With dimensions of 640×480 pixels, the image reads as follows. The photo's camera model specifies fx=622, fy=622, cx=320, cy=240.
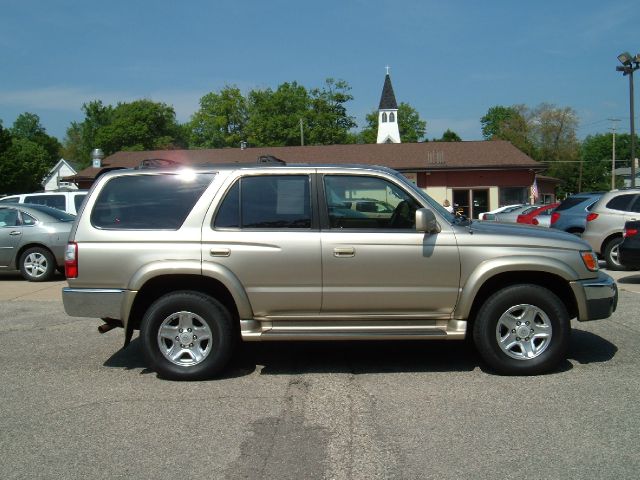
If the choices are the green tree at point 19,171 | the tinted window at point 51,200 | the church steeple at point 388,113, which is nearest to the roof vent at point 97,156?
the tinted window at point 51,200

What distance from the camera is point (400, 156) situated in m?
38.4

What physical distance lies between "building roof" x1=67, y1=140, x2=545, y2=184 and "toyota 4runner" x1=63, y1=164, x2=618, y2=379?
29.2 metres

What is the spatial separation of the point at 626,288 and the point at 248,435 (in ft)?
27.2

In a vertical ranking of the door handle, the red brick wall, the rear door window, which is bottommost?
the door handle

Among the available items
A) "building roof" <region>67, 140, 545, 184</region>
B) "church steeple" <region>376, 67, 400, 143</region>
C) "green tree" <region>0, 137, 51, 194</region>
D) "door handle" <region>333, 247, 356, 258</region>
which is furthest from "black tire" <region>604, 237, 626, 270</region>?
"church steeple" <region>376, 67, 400, 143</region>

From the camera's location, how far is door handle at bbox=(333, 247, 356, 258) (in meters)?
5.49

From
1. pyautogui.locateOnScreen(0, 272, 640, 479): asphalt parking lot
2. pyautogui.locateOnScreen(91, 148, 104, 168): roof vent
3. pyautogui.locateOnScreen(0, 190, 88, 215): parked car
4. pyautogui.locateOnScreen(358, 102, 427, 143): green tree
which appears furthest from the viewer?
pyautogui.locateOnScreen(358, 102, 427, 143): green tree

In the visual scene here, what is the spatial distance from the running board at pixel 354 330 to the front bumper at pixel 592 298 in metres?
1.05

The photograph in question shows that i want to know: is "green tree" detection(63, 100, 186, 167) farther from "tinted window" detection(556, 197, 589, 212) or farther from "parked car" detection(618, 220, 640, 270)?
"parked car" detection(618, 220, 640, 270)

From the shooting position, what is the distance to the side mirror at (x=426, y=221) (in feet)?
17.6

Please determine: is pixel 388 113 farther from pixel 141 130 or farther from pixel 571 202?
pixel 571 202

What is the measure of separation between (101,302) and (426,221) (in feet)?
9.80

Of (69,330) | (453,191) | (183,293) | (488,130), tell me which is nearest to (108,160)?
(453,191)

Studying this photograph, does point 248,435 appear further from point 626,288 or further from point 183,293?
point 626,288
